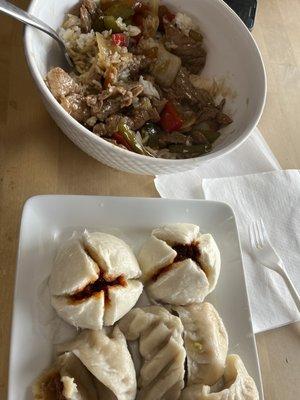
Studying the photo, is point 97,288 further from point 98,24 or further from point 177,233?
point 98,24

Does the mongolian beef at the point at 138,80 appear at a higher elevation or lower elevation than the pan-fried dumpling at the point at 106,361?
higher

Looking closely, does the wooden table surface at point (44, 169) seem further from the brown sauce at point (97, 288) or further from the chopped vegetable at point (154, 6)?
the chopped vegetable at point (154, 6)

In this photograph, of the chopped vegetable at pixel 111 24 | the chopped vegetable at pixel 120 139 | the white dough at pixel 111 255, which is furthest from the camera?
the chopped vegetable at pixel 111 24

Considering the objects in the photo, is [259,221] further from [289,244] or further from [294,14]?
[294,14]

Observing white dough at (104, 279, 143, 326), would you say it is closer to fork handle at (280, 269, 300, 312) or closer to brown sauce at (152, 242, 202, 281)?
brown sauce at (152, 242, 202, 281)

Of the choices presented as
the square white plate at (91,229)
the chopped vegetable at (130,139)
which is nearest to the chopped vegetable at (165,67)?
the chopped vegetable at (130,139)

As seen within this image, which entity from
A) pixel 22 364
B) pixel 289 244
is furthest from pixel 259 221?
pixel 22 364

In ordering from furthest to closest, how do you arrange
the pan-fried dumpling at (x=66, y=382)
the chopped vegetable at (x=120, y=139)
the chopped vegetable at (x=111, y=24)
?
1. the chopped vegetable at (x=111, y=24)
2. the chopped vegetable at (x=120, y=139)
3. the pan-fried dumpling at (x=66, y=382)
